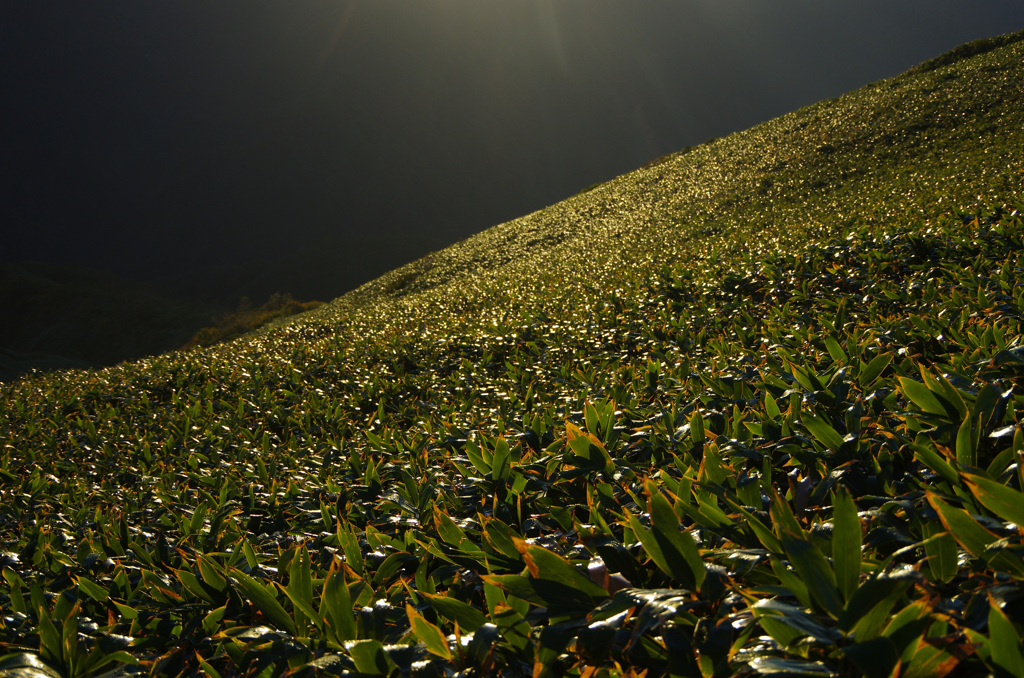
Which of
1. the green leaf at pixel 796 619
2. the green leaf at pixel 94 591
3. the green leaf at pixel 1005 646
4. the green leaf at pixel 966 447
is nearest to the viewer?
the green leaf at pixel 1005 646

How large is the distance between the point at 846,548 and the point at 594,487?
1.28 m

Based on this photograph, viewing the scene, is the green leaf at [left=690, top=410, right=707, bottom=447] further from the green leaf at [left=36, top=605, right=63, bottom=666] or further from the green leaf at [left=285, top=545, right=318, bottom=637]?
the green leaf at [left=36, top=605, right=63, bottom=666]

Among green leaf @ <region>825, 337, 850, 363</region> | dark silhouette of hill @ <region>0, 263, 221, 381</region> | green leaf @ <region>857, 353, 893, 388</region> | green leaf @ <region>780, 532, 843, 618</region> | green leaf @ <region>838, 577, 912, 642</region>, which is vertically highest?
dark silhouette of hill @ <region>0, 263, 221, 381</region>

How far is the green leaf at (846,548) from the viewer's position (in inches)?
49.5

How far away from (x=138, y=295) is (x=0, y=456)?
253 ft

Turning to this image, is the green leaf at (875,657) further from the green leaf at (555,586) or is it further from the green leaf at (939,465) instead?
the green leaf at (939,465)

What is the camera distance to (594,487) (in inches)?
97.3

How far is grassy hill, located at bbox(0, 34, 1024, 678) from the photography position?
1.34 metres

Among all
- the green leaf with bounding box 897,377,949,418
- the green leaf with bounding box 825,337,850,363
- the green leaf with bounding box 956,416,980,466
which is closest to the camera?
the green leaf with bounding box 956,416,980,466

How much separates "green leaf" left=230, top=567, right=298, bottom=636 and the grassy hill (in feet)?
0.04

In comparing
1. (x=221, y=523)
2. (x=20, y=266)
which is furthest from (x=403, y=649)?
(x=20, y=266)

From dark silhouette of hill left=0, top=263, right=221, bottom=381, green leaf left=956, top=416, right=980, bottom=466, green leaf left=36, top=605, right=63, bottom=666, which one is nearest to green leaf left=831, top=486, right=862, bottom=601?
green leaf left=956, top=416, right=980, bottom=466

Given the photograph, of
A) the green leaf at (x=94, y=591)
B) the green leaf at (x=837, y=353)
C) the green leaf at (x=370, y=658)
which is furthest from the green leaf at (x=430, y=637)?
the green leaf at (x=837, y=353)

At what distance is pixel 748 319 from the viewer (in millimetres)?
6426
